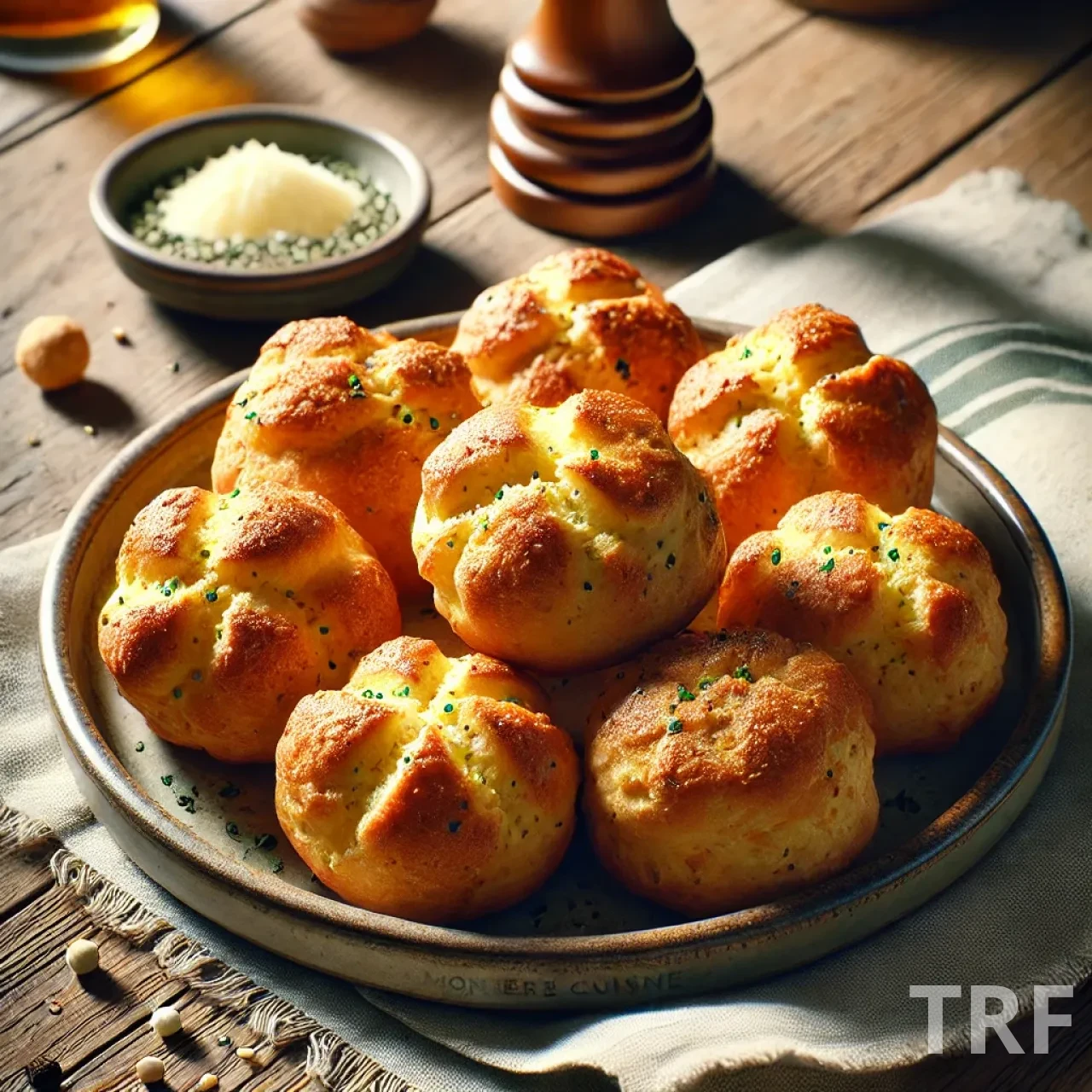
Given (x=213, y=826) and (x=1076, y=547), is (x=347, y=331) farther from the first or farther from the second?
(x=1076, y=547)

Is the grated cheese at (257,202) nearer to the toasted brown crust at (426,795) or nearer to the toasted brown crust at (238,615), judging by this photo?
the toasted brown crust at (238,615)

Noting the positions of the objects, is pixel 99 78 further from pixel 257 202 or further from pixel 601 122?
pixel 601 122

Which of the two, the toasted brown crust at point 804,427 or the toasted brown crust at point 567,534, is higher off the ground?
the toasted brown crust at point 567,534

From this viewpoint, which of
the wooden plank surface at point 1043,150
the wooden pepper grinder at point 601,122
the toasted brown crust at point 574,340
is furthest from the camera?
the wooden plank surface at point 1043,150

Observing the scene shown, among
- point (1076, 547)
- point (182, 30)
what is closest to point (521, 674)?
point (1076, 547)

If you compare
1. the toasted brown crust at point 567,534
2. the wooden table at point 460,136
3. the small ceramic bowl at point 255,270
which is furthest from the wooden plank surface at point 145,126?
the toasted brown crust at point 567,534

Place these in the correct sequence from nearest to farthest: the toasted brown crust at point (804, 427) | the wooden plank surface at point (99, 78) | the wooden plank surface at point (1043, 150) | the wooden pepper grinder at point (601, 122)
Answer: the toasted brown crust at point (804, 427) < the wooden pepper grinder at point (601, 122) < the wooden plank surface at point (1043, 150) < the wooden plank surface at point (99, 78)
